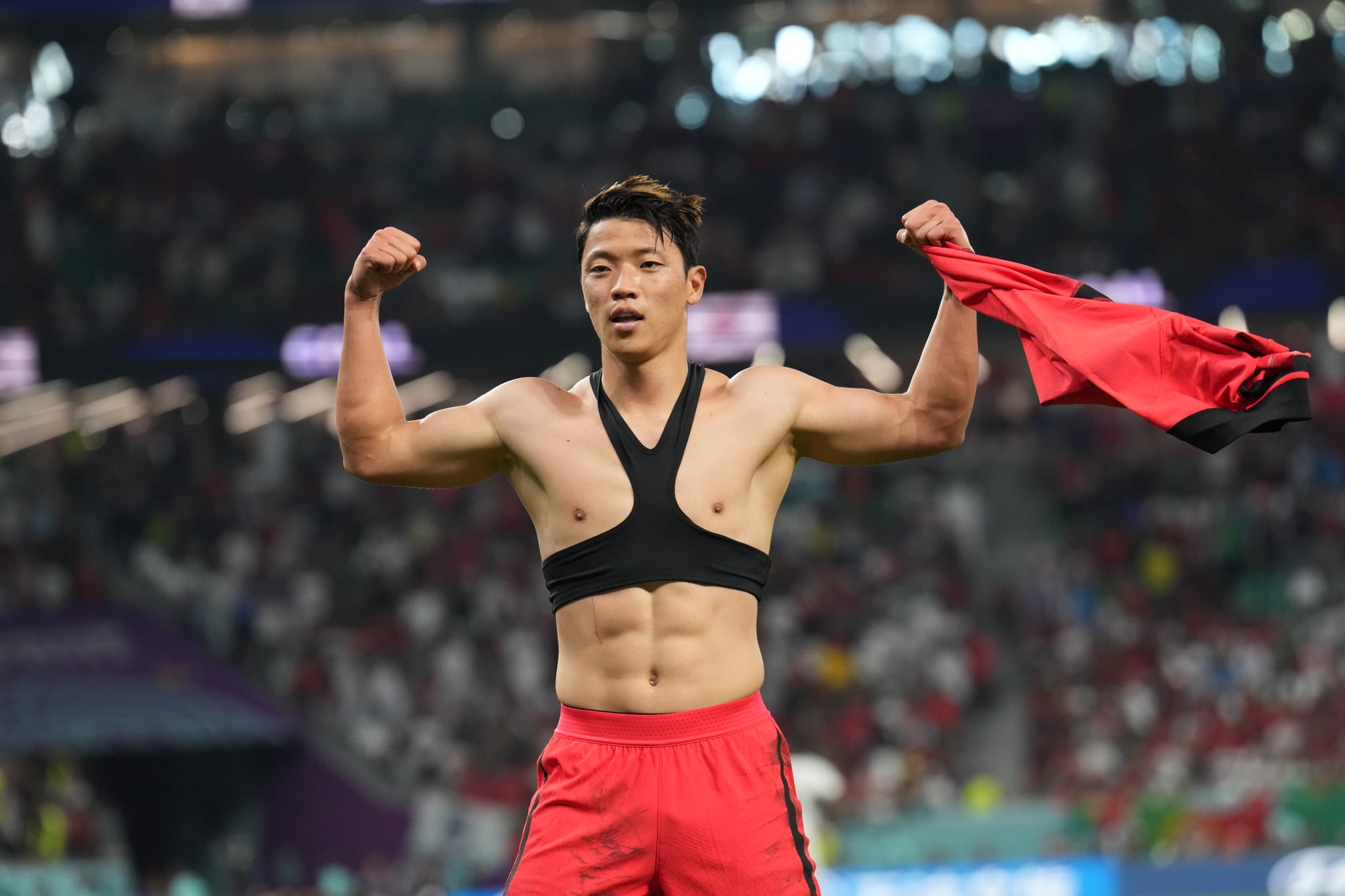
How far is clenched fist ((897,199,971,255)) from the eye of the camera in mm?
4059

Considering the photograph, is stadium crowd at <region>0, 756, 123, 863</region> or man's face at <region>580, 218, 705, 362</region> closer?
man's face at <region>580, 218, 705, 362</region>

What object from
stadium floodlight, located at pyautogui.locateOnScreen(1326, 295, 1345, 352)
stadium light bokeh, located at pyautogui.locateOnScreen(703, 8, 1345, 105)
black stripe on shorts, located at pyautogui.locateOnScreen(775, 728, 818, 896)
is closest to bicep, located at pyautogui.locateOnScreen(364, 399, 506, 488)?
black stripe on shorts, located at pyautogui.locateOnScreen(775, 728, 818, 896)

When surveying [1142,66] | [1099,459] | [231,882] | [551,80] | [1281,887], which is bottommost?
[1281,887]

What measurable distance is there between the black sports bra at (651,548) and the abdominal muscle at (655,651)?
0.03 m

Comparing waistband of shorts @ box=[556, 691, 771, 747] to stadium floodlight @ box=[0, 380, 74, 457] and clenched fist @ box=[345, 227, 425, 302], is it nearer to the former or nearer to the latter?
clenched fist @ box=[345, 227, 425, 302]

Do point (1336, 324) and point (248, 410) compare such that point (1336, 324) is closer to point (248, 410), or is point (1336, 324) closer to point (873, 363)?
point (873, 363)

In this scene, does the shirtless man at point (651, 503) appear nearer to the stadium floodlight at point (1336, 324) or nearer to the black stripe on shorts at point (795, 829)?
the black stripe on shorts at point (795, 829)

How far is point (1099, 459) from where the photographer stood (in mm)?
20562

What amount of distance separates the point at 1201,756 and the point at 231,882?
33.7 feet

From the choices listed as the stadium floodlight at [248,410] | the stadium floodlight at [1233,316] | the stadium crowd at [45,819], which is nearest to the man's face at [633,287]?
the stadium crowd at [45,819]

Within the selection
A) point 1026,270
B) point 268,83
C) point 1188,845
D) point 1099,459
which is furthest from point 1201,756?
point 268,83

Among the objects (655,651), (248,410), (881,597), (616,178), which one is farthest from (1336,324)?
(655,651)

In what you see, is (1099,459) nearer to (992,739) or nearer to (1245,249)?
(1245,249)

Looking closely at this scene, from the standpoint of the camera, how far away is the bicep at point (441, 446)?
152 inches
